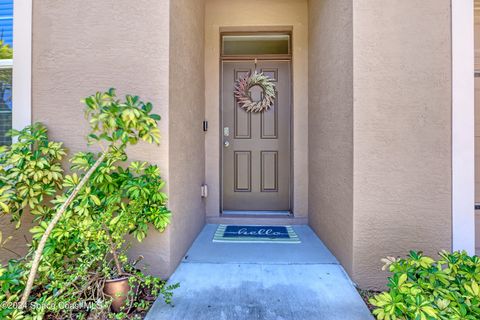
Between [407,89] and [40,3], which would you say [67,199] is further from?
[407,89]

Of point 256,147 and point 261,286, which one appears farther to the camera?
point 256,147

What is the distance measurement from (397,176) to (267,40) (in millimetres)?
2326

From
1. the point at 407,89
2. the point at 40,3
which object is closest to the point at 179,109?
the point at 40,3

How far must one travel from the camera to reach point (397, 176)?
1.83 meters

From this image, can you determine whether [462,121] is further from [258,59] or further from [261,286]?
[258,59]

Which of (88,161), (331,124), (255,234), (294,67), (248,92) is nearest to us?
(88,161)

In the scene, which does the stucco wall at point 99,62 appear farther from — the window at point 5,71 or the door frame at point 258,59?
the door frame at point 258,59

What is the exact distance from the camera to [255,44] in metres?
3.40

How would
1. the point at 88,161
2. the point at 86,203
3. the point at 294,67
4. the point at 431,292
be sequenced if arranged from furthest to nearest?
the point at 294,67 < the point at 88,161 < the point at 86,203 < the point at 431,292

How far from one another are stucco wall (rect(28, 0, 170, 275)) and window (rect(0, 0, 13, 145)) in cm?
23

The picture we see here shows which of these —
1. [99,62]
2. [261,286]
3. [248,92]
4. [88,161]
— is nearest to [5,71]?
[99,62]

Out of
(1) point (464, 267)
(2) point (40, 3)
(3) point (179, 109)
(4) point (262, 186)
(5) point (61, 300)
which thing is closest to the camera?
(1) point (464, 267)

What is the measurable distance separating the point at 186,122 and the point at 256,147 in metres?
1.20

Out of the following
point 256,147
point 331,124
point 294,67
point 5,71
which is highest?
point 294,67
